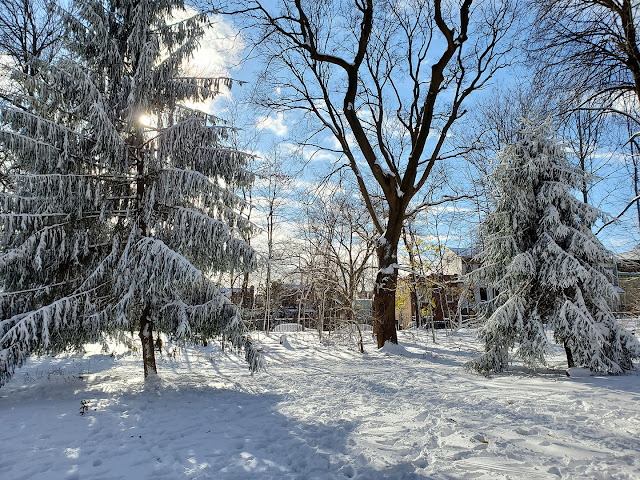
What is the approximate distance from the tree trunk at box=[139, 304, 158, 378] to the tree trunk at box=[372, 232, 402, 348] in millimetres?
6100

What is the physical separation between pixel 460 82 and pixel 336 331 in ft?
29.4

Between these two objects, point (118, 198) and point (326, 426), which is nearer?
point (326, 426)

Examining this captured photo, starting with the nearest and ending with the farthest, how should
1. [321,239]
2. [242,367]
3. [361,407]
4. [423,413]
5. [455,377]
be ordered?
1. [423,413]
2. [361,407]
3. [455,377]
4. [242,367]
5. [321,239]

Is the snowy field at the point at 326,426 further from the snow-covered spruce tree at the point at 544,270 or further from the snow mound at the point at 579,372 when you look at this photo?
the snow-covered spruce tree at the point at 544,270

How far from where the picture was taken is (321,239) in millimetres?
14750

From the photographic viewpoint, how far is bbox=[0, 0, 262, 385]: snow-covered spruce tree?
5.82 metres

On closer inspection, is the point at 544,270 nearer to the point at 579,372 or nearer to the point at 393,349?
the point at 579,372

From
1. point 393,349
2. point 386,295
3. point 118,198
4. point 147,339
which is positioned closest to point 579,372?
point 393,349

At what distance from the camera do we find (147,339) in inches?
272

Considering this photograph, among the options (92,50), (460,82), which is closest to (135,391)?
(92,50)

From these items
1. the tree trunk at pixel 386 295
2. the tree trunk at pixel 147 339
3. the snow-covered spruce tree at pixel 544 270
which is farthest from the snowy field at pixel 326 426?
the tree trunk at pixel 386 295

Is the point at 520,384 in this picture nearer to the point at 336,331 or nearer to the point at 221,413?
the point at 221,413

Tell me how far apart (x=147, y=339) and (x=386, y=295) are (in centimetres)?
650

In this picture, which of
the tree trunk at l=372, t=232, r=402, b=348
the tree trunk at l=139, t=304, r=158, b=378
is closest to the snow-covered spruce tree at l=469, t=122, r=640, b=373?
the tree trunk at l=372, t=232, r=402, b=348
